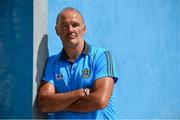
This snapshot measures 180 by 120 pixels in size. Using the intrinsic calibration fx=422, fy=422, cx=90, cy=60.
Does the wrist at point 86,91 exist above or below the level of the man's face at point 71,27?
below

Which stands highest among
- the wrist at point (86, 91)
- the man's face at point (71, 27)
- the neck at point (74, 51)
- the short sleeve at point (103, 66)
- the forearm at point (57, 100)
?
the man's face at point (71, 27)

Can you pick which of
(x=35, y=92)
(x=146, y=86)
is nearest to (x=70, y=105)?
(x=35, y=92)

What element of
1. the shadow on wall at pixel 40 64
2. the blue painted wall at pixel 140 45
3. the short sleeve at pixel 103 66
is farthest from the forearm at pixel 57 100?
the blue painted wall at pixel 140 45

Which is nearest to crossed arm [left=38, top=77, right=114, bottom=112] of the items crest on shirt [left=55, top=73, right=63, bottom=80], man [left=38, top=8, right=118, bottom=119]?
A: man [left=38, top=8, right=118, bottom=119]

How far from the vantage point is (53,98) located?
→ 3.59 meters

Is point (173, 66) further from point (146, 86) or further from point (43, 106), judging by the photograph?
point (43, 106)

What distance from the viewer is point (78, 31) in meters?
3.64

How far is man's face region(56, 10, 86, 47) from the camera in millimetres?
3605

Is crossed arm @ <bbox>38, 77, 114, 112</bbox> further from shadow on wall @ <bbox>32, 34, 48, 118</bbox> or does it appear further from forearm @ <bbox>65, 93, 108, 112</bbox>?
shadow on wall @ <bbox>32, 34, 48, 118</bbox>

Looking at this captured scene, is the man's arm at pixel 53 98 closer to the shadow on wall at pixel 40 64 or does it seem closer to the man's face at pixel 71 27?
the shadow on wall at pixel 40 64

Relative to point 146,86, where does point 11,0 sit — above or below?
above

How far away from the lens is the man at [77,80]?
3514mm

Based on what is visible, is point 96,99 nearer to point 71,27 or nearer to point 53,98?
point 53,98

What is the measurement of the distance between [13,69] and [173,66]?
3.03 m
